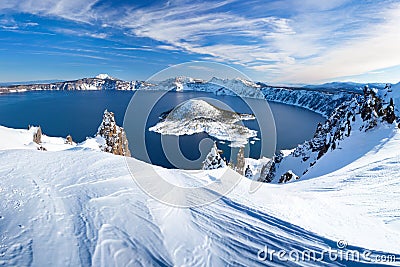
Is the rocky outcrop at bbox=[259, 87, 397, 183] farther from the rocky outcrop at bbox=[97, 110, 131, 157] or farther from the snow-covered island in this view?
the snow-covered island

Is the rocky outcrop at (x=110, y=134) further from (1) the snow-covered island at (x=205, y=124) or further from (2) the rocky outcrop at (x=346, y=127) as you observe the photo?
(1) the snow-covered island at (x=205, y=124)

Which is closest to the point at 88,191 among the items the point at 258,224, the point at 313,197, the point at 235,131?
the point at 258,224

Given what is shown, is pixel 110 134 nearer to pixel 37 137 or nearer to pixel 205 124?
pixel 37 137

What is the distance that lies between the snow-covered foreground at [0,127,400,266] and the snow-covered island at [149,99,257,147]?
63.5 metres

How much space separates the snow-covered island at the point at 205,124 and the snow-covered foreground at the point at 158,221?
63.5 metres

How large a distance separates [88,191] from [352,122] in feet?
82.9

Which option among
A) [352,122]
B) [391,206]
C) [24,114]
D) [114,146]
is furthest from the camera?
[24,114]

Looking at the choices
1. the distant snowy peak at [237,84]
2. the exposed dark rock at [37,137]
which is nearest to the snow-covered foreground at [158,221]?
the distant snowy peak at [237,84]

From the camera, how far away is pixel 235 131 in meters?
96.4

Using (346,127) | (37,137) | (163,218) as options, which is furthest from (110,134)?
(346,127)

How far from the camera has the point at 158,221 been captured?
5.62 m

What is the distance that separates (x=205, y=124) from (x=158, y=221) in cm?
9921

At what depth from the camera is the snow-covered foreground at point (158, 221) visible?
4.61 metres

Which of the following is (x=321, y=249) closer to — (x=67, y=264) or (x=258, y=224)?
(x=258, y=224)
